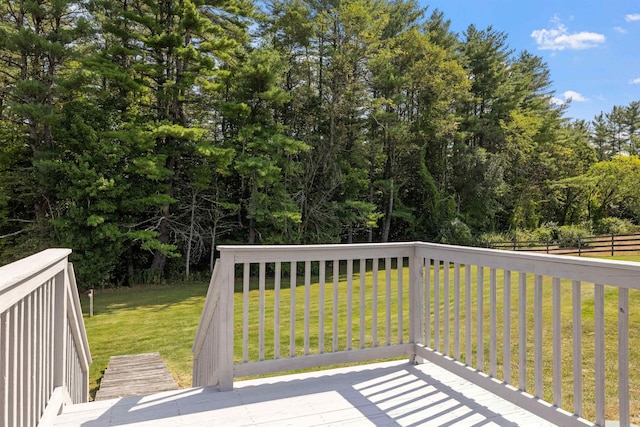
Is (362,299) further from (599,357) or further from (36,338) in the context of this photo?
(36,338)

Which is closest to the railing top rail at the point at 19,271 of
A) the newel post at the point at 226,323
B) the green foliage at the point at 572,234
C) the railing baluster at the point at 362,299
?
the newel post at the point at 226,323

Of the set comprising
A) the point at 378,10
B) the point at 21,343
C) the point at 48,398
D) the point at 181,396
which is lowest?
the point at 181,396

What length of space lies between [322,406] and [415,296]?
1.09 metres

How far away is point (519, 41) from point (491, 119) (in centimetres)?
704

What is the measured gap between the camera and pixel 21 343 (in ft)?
4.50

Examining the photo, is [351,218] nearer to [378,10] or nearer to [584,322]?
[378,10]

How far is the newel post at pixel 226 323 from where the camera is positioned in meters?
2.38

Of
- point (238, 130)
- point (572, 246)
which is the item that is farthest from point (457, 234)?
point (238, 130)

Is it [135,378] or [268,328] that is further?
[268,328]

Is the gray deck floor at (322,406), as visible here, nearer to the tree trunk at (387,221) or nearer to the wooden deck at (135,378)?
the wooden deck at (135,378)

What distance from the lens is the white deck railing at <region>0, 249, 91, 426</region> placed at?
119 cm

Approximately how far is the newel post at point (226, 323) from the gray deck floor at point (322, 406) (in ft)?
0.32

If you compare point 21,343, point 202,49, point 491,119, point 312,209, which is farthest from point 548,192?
point 21,343

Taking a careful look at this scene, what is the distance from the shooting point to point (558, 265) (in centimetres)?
188
